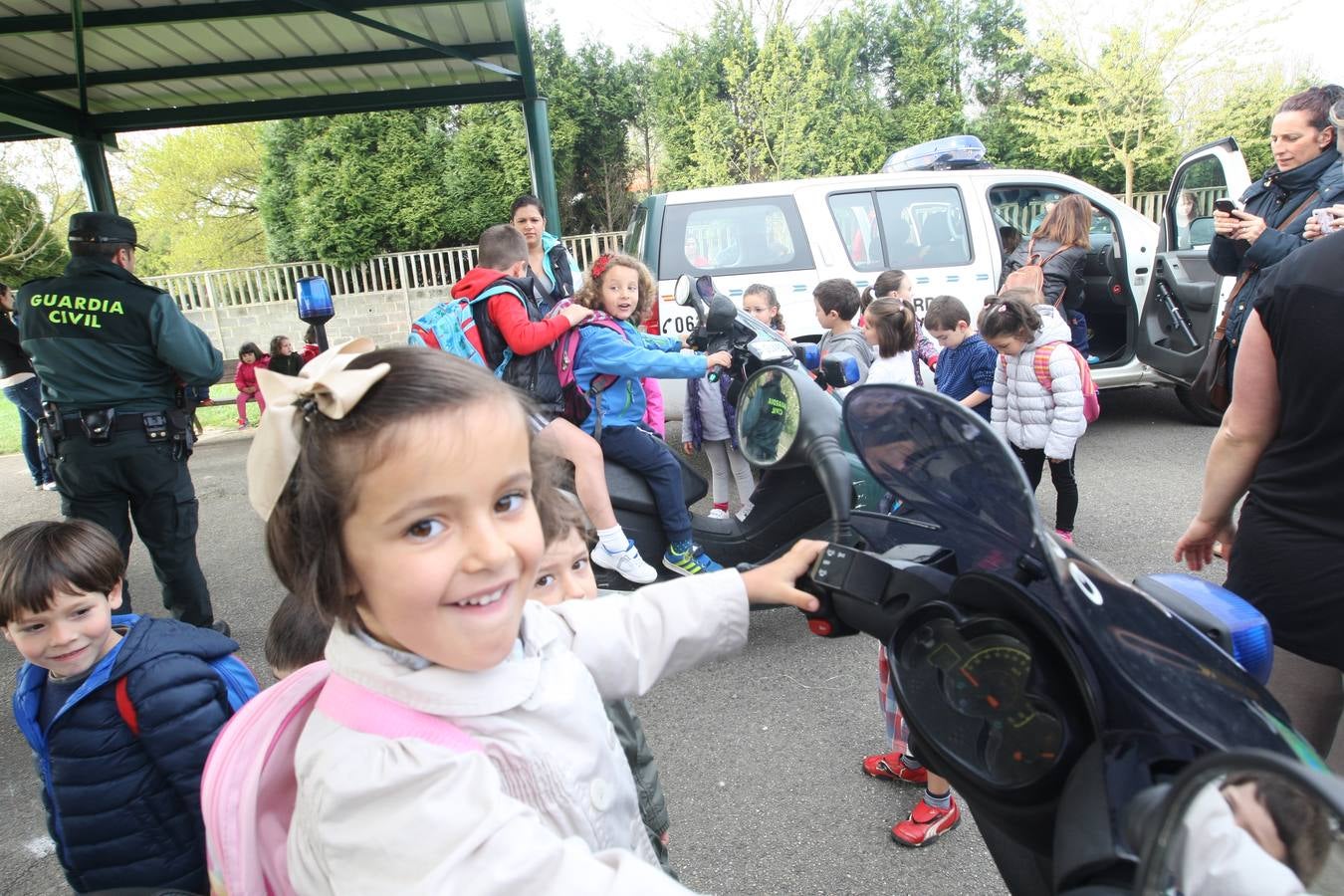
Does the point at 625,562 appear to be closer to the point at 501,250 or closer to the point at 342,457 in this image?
the point at 501,250

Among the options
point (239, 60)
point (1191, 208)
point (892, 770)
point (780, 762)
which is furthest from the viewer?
point (239, 60)

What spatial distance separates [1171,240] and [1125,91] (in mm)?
14231

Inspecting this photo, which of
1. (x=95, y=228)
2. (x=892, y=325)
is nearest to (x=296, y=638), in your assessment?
(x=95, y=228)

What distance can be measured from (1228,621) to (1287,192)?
397 centimetres

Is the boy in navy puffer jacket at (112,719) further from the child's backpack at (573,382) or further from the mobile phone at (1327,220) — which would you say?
the mobile phone at (1327,220)

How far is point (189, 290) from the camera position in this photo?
1478cm

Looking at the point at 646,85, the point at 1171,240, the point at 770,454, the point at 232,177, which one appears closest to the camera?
the point at 770,454

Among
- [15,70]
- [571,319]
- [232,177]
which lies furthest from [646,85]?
[571,319]

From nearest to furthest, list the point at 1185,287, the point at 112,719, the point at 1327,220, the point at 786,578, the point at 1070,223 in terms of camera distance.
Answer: the point at 786,578 → the point at 112,719 → the point at 1327,220 → the point at 1070,223 → the point at 1185,287

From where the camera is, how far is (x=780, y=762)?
280 centimetres

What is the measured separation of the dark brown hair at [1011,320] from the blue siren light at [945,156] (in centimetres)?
343

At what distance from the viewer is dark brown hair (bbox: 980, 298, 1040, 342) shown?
403cm

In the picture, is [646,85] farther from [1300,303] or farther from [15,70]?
[1300,303]

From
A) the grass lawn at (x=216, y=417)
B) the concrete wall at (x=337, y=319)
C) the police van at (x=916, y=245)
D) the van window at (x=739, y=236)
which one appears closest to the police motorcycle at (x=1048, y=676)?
the police van at (x=916, y=245)
